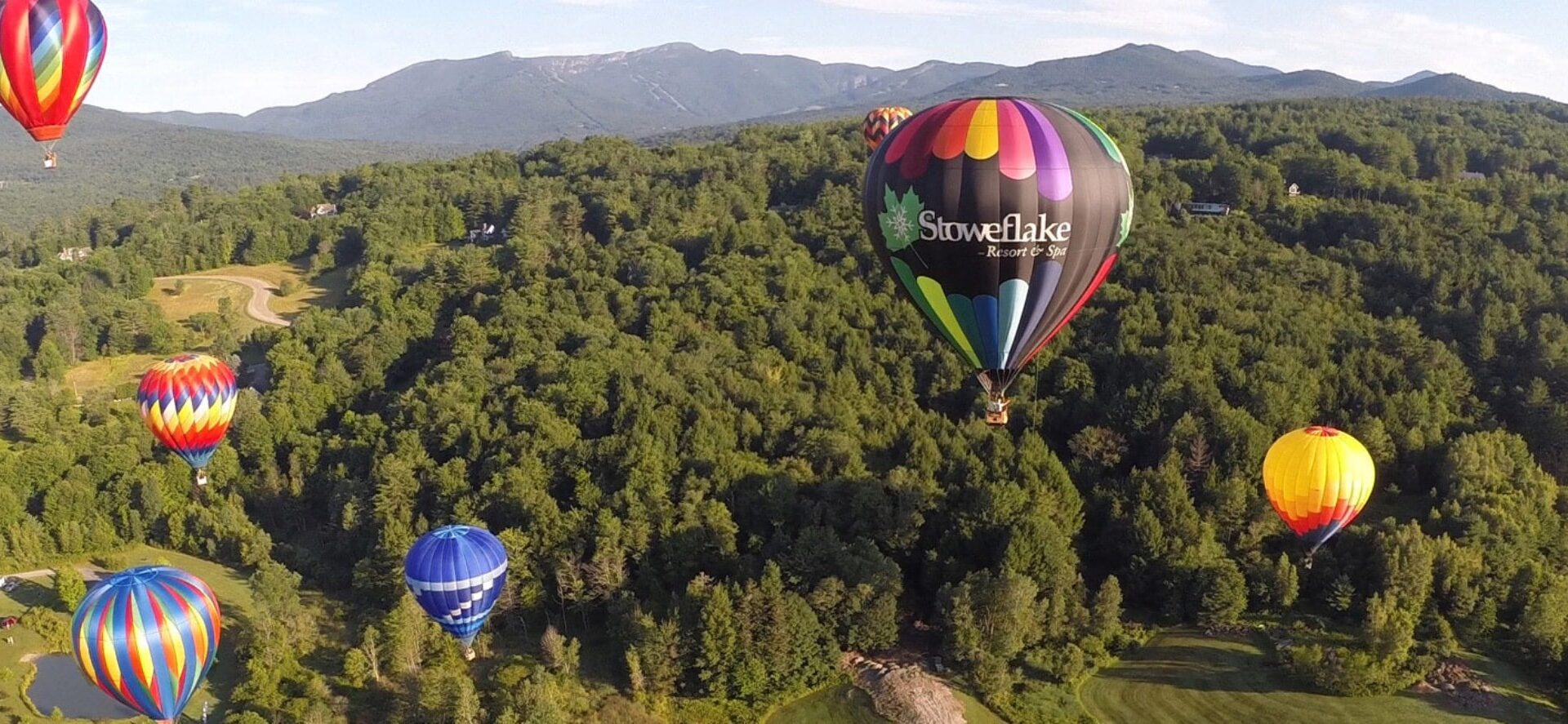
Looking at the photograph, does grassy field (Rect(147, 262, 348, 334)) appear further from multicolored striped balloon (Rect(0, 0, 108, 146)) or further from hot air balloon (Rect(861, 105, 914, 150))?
hot air balloon (Rect(861, 105, 914, 150))

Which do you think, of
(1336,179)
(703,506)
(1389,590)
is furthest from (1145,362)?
(1336,179)

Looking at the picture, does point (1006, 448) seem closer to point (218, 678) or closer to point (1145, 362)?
point (1145, 362)

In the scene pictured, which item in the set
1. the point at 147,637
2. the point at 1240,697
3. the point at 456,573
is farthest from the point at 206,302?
the point at 1240,697

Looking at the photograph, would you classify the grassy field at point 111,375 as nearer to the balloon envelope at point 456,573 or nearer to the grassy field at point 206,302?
the grassy field at point 206,302

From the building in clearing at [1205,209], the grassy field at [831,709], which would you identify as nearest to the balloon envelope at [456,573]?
the grassy field at [831,709]

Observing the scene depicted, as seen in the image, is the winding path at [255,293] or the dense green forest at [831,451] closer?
the dense green forest at [831,451]

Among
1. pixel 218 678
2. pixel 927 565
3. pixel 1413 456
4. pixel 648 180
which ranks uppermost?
pixel 648 180

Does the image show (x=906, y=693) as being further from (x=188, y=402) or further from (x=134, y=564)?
(x=134, y=564)
